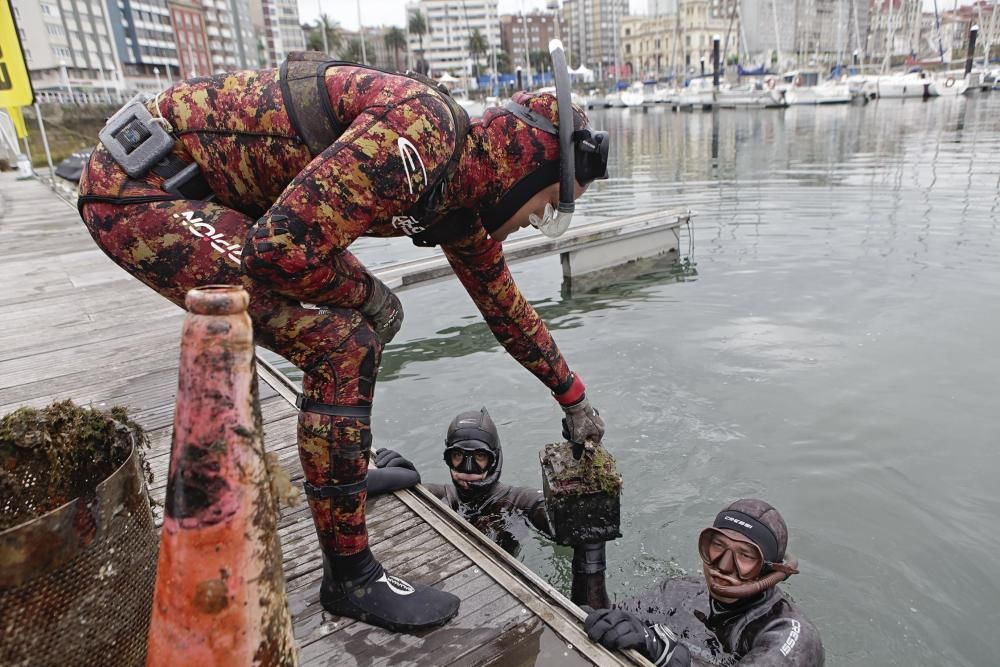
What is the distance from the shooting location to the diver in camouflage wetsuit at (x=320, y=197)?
193 centimetres

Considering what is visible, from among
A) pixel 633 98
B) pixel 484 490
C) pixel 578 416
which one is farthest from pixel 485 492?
pixel 633 98

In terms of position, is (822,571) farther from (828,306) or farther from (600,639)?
(828,306)

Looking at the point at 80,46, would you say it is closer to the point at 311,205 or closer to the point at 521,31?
the point at 311,205

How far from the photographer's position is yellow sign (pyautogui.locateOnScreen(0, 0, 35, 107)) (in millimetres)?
8133

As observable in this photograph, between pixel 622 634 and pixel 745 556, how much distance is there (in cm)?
99

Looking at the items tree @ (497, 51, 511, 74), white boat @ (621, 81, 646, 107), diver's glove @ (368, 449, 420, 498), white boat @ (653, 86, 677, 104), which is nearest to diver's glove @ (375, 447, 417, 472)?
diver's glove @ (368, 449, 420, 498)

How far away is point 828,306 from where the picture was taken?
27.4 ft

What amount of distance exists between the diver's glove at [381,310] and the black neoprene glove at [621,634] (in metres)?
1.28

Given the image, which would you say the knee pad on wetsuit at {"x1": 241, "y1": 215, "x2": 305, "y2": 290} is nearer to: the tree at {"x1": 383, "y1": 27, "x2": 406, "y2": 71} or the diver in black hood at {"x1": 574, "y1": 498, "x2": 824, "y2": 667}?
the diver in black hood at {"x1": 574, "y1": 498, "x2": 824, "y2": 667}

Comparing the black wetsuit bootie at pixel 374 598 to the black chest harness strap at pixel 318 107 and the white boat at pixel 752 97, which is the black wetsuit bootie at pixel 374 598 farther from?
the white boat at pixel 752 97

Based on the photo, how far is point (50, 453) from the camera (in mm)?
1681

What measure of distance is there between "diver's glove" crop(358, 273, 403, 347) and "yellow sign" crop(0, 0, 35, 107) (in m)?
8.15

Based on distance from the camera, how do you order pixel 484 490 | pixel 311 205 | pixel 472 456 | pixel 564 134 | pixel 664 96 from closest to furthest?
pixel 311 205, pixel 564 134, pixel 472 456, pixel 484 490, pixel 664 96

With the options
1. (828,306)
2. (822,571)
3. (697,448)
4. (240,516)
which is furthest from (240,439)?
(828,306)
